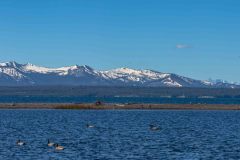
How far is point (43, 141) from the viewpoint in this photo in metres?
69.5

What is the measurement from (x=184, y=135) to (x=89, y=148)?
1876 cm

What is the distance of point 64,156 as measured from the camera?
56250 millimetres

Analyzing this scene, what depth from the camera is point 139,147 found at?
62.9m

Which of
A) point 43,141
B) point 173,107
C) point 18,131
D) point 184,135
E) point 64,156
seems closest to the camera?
point 64,156

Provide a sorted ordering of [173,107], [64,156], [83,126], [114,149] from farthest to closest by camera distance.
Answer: [173,107] < [83,126] < [114,149] < [64,156]

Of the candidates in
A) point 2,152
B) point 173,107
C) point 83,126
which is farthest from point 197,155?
point 173,107

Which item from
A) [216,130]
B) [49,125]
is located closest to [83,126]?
[49,125]

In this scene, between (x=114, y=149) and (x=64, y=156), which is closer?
(x=64, y=156)

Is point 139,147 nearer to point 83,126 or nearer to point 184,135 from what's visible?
point 184,135

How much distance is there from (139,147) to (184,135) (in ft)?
52.0

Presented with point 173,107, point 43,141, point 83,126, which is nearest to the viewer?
point 43,141

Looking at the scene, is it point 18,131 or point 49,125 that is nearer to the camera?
point 18,131

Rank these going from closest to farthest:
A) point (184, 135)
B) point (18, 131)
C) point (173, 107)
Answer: point (184, 135) → point (18, 131) → point (173, 107)

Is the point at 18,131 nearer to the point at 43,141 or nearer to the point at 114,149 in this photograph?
the point at 43,141
